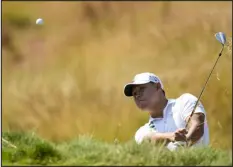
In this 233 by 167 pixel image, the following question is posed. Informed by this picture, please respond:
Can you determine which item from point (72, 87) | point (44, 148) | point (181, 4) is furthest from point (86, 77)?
point (44, 148)

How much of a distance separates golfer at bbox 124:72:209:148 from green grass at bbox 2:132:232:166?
383 millimetres

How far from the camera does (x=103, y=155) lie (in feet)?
11.5

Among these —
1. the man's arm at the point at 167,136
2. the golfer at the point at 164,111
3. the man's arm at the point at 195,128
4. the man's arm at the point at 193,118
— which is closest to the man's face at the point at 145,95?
the golfer at the point at 164,111

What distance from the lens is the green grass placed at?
350 centimetres

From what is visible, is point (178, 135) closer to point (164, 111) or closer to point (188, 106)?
point (188, 106)

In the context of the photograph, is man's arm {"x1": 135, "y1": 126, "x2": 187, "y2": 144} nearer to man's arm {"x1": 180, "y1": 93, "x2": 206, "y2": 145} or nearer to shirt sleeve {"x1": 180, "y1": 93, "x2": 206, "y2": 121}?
man's arm {"x1": 180, "y1": 93, "x2": 206, "y2": 145}

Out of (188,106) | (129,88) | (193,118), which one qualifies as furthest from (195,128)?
(129,88)

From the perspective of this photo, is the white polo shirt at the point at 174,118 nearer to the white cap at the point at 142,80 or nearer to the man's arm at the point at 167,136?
the white cap at the point at 142,80

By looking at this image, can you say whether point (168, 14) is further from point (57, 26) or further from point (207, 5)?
point (57, 26)

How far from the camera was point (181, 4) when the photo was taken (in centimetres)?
1709

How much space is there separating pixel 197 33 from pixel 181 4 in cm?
Answer: 491

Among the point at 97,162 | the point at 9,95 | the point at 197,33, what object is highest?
the point at 197,33

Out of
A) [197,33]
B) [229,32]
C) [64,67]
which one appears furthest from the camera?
[64,67]

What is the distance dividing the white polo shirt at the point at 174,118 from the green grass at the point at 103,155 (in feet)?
1.65
